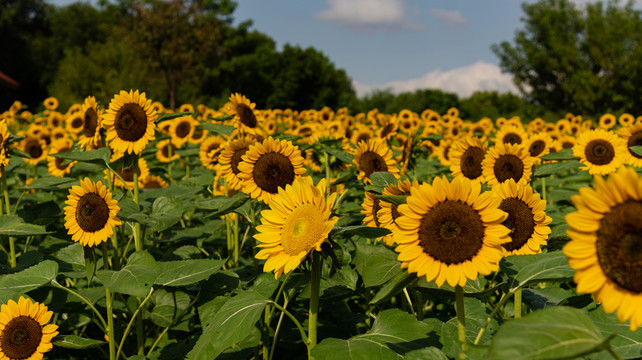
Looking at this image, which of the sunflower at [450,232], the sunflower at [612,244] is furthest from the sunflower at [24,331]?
the sunflower at [612,244]

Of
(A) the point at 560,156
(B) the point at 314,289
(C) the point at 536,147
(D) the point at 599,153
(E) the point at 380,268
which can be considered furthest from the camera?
(C) the point at 536,147

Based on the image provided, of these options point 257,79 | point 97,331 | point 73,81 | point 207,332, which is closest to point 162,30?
point 73,81

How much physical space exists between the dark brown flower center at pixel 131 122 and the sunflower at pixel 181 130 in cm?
263

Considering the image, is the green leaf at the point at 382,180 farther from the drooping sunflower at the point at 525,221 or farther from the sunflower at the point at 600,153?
the sunflower at the point at 600,153

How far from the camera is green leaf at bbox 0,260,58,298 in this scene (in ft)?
7.03

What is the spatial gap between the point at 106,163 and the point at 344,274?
1.33m

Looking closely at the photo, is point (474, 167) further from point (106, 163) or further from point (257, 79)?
point (257, 79)

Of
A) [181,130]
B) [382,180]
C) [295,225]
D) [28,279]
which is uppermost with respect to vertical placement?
[181,130]

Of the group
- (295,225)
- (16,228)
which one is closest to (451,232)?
(295,225)

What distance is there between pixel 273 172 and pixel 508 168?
1.41 m

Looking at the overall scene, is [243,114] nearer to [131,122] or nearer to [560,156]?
[131,122]

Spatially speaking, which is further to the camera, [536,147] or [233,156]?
[536,147]

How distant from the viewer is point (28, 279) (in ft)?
7.23

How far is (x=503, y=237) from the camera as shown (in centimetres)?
140
